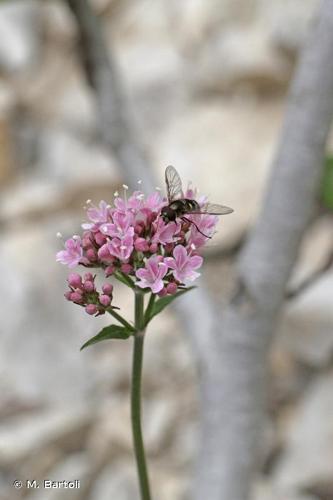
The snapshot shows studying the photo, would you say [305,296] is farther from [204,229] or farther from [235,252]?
[204,229]

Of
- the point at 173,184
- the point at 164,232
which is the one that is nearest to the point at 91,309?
the point at 164,232

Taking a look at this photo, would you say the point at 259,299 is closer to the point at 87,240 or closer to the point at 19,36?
the point at 87,240

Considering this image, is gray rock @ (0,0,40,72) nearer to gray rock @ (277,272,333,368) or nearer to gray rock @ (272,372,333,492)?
gray rock @ (277,272,333,368)

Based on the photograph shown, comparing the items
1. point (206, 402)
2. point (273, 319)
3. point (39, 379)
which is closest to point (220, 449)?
point (206, 402)

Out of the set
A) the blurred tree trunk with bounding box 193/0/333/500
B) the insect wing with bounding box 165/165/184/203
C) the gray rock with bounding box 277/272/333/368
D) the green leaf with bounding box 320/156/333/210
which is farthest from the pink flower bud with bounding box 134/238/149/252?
the gray rock with bounding box 277/272/333/368

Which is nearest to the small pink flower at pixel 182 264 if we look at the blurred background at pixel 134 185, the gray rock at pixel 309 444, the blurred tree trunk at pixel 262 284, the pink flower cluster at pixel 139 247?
the pink flower cluster at pixel 139 247

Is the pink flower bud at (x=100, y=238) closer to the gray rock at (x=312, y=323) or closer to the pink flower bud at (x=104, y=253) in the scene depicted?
the pink flower bud at (x=104, y=253)
